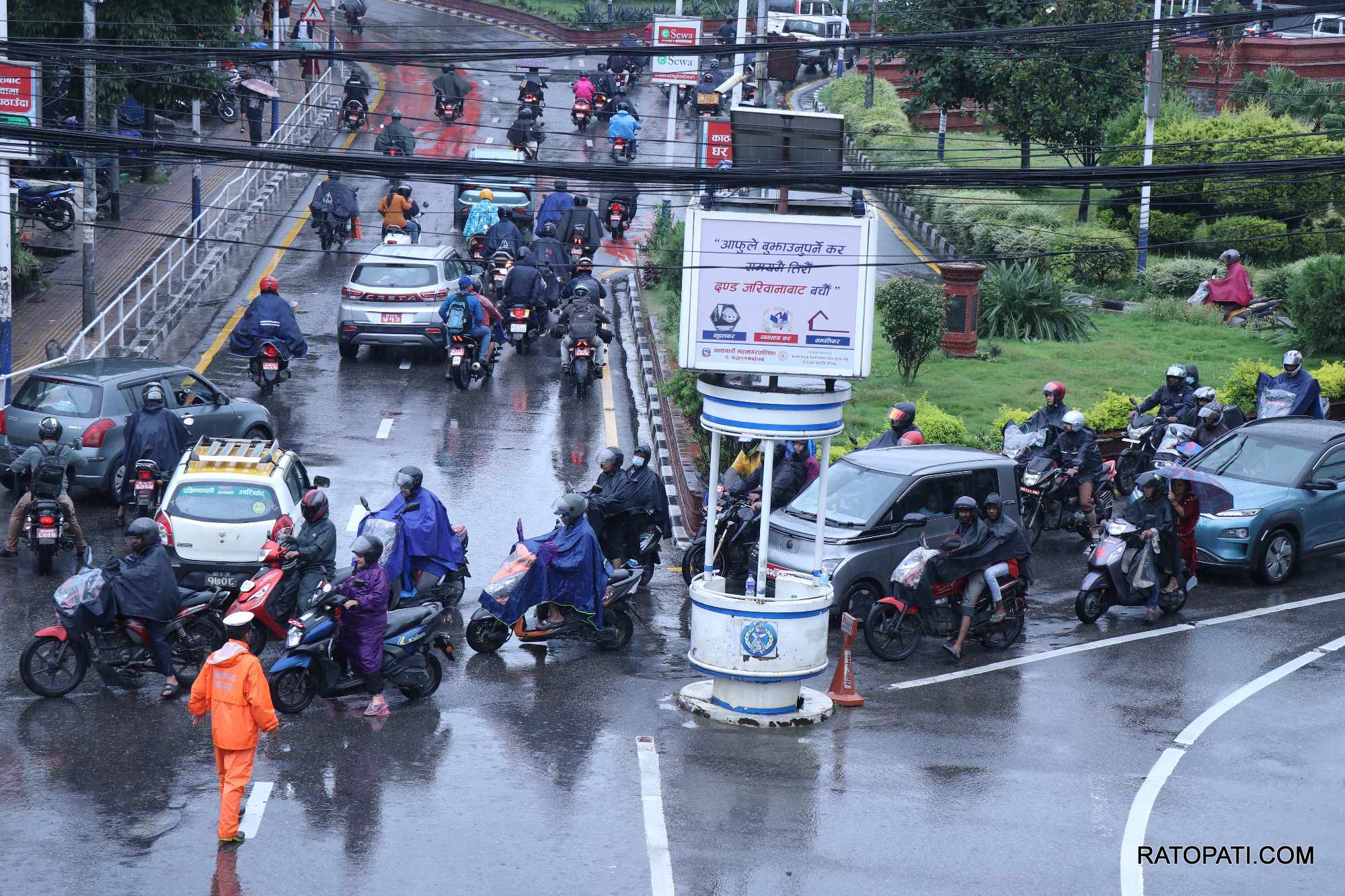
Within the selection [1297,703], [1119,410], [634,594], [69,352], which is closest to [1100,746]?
[1297,703]

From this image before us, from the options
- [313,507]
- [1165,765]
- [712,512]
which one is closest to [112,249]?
[313,507]

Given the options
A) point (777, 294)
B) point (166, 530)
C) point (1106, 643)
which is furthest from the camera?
point (1106, 643)

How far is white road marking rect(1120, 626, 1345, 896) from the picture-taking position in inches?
405

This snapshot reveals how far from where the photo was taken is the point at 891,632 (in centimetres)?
1482

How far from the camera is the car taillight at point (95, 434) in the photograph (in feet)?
59.7

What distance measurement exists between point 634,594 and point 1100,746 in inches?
219

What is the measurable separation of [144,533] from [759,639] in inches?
195

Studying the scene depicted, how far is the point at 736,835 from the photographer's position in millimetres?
10664

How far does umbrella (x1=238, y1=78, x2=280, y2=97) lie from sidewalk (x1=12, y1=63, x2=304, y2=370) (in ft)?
5.06

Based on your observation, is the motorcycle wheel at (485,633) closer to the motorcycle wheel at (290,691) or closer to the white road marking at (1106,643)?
the motorcycle wheel at (290,691)

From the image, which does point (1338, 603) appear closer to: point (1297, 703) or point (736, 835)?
point (1297, 703)

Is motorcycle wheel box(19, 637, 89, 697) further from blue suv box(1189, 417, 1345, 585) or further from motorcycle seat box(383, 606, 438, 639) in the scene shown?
blue suv box(1189, 417, 1345, 585)

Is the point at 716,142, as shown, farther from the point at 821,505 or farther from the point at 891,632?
the point at 821,505

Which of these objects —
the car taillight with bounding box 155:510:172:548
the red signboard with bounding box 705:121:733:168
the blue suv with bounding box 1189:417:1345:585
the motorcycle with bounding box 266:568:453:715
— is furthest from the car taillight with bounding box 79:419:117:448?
the red signboard with bounding box 705:121:733:168
